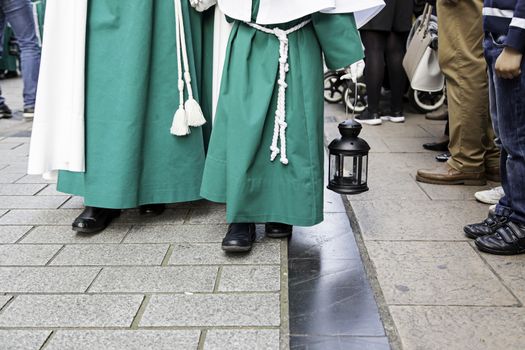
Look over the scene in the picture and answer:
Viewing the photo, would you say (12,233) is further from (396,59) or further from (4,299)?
(396,59)

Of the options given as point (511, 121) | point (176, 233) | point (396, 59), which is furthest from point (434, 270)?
point (396, 59)

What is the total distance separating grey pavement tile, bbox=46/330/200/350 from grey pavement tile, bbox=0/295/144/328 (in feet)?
0.22

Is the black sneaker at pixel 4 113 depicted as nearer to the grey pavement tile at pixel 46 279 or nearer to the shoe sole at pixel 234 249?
the grey pavement tile at pixel 46 279

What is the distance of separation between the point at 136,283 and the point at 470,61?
7.94 feet

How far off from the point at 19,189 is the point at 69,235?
1.00 meters

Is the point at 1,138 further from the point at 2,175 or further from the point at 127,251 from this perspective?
the point at 127,251

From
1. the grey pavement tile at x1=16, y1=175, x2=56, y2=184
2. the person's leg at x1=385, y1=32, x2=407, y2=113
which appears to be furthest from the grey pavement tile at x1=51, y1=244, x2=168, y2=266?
the person's leg at x1=385, y1=32, x2=407, y2=113

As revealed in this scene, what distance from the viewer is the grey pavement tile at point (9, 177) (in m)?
4.22

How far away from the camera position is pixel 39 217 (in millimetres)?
3492

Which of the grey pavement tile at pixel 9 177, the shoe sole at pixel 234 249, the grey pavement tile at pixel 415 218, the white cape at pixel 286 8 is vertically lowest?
A: the grey pavement tile at pixel 9 177

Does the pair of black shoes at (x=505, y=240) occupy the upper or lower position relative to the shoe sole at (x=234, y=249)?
upper

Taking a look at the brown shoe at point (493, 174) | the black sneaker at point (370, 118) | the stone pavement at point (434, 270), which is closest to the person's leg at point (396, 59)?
the black sneaker at point (370, 118)

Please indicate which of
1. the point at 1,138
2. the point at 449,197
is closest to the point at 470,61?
the point at 449,197

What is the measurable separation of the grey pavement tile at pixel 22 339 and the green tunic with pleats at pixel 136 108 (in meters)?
0.97
